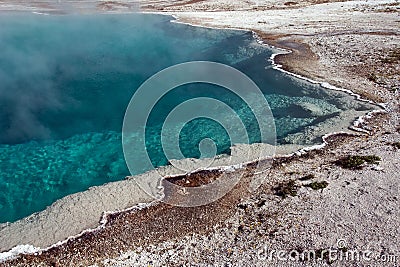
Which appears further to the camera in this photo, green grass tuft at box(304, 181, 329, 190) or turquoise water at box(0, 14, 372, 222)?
turquoise water at box(0, 14, 372, 222)

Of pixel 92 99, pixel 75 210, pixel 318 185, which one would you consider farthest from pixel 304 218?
pixel 92 99

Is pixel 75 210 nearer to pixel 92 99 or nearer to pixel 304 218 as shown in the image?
pixel 304 218

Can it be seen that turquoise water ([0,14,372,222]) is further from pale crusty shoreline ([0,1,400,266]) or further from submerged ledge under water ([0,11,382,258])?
pale crusty shoreline ([0,1,400,266])

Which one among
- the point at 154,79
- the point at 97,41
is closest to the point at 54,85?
the point at 154,79

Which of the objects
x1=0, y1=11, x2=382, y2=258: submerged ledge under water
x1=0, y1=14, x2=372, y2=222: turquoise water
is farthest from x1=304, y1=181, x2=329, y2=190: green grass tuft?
x1=0, y1=11, x2=382, y2=258: submerged ledge under water

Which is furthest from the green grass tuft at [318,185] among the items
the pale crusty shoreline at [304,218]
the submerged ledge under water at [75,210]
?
the submerged ledge under water at [75,210]

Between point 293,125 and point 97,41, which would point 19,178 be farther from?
point 97,41

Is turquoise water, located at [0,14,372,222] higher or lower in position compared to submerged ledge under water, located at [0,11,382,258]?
higher

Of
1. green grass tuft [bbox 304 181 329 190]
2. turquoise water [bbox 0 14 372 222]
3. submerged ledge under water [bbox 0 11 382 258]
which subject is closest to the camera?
submerged ledge under water [bbox 0 11 382 258]

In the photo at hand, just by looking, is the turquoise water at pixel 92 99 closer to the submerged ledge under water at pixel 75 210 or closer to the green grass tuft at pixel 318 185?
the submerged ledge under water at pixel 75 210
